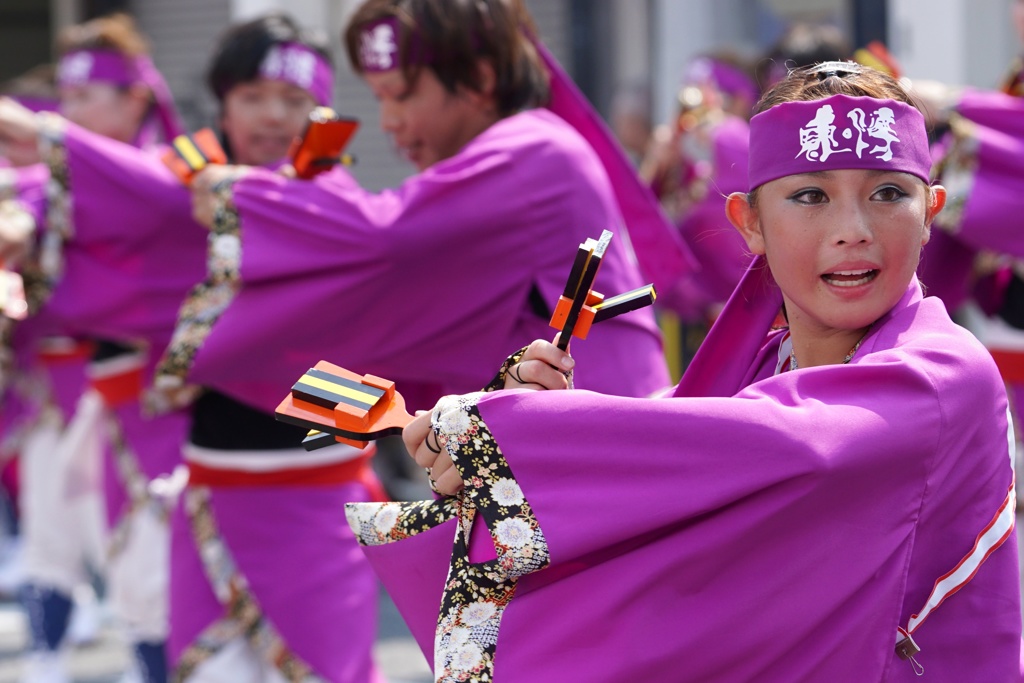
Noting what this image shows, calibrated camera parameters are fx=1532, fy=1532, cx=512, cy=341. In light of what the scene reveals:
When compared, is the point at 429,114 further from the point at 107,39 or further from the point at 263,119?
the point at 107,39

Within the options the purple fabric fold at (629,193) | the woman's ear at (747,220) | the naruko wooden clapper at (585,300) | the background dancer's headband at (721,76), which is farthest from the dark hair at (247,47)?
the background dancer's headband at (721,76)

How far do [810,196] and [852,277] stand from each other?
114 mm

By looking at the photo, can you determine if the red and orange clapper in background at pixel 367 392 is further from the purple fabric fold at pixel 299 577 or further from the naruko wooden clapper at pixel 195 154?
the purple fabric fold at pixel 299 577

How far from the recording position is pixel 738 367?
2102mm

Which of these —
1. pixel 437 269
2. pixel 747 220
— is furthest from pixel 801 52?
pixel 747 220

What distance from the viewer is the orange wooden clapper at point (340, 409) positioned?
6.06ft

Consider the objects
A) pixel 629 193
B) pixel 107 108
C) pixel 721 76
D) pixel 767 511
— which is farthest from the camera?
pixel 721 76

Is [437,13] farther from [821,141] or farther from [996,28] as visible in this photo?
[996,28]

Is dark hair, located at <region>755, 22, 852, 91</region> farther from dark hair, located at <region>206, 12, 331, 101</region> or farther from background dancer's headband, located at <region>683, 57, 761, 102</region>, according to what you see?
dark hair, located at <region>206, 12, 331, 101</region>

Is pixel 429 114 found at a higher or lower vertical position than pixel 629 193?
higher

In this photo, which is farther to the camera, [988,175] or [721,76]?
[721,76]

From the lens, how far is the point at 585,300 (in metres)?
1.86

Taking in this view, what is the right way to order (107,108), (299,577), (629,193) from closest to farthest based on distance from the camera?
(629,193), (299,577), (107,108)

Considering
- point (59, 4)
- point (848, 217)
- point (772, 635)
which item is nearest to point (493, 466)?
point (772, 635)
